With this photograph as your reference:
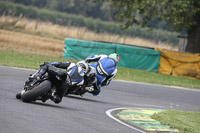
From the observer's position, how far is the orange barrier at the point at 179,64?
86.9 feet

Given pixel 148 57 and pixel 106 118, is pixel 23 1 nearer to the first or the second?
pixel 148 57

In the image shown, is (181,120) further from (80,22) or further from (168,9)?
(80,22)

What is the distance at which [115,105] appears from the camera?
12.6 metres

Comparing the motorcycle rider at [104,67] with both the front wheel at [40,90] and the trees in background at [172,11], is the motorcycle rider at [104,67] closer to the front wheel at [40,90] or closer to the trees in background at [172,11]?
the front wheel at [40,90]

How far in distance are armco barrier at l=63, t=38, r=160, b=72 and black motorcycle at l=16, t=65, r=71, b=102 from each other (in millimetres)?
15190

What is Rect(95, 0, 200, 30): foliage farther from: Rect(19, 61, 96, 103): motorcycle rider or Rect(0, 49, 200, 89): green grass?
Rect(19, 61, 96, 103): motorcycle rider

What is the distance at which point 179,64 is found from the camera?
26.7m

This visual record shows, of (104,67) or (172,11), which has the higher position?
(172,11)

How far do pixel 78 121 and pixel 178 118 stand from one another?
3426mm

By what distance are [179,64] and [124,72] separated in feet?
14.1

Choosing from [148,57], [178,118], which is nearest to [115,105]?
[178,118]

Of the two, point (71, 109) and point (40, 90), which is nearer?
point (40, 90)

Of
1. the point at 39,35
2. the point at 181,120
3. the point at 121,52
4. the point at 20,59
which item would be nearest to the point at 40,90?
the point at 181,120

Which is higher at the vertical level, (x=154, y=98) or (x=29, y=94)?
(x=29, y=94)
